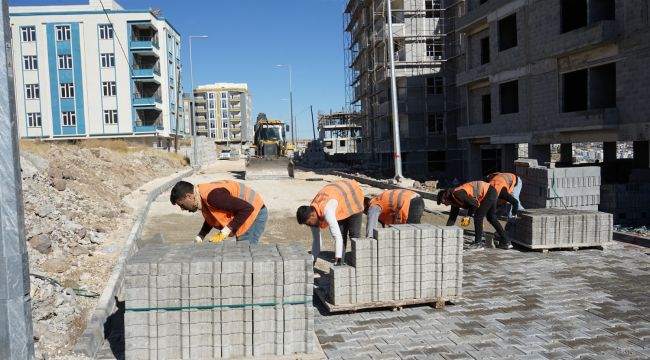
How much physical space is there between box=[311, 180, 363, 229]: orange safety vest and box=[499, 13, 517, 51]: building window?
692 inches

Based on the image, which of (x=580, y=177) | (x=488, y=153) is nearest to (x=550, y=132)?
(x=580, y=177)

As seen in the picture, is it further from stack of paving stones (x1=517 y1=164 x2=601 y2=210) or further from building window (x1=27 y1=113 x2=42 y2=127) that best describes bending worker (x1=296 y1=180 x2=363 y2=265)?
building window (x1=27 y1=113 x2=42 y2=127)

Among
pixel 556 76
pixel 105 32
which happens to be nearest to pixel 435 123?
pixel 556 76

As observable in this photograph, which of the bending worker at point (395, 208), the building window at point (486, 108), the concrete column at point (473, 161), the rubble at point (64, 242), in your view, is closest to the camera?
the rubble at point (64, 242)

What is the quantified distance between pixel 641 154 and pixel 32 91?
4370 centimetres

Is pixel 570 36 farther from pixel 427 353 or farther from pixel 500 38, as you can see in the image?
pixel 427 353

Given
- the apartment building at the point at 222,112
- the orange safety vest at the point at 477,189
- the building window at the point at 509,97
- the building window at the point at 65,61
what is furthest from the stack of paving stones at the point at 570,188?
the apartment building at the point at 222,112

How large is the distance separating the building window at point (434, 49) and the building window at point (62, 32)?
2964 cm

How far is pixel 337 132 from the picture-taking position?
262 feet

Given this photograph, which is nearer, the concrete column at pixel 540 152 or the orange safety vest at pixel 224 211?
the orange safety vest at pixel 224 211

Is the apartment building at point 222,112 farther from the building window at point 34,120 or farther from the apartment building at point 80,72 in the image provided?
the building window at point 34,120

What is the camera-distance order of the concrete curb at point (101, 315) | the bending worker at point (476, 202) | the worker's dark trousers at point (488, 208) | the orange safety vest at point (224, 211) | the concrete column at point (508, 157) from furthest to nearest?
the concrete column at point (508, 157) < the worker's dark trousers at point (488, 208) < the bending worker at point (476, 202) < the orange safety vest at point (224, 211) < the concrete curb at point (101, 315)

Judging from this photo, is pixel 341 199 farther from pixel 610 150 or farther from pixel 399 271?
pixel 610 150

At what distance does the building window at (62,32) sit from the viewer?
42531 mm
